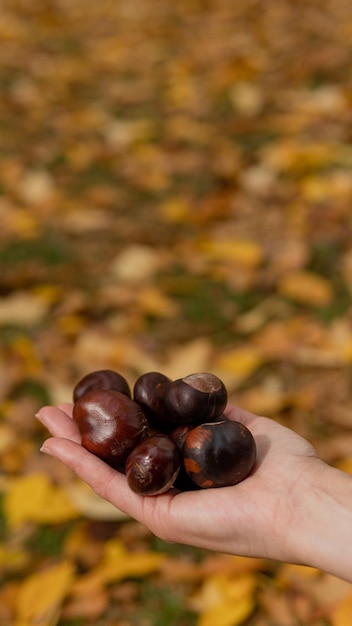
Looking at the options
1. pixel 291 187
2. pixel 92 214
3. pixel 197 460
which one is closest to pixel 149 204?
pixel 92 214

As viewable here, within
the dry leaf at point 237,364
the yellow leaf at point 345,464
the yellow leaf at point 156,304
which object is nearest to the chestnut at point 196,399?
the yellow leaf at point 345,464

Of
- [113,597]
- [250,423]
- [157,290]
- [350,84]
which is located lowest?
[113,597]

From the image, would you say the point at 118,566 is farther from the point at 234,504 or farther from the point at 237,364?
the point at 237,364

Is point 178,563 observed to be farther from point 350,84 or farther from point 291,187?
point 350,84

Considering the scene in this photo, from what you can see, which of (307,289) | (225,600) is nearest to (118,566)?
(225,600)

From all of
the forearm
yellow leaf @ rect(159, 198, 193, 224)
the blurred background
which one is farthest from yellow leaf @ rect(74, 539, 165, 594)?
yellow leaf @ rect(159, 198, 193, 224)

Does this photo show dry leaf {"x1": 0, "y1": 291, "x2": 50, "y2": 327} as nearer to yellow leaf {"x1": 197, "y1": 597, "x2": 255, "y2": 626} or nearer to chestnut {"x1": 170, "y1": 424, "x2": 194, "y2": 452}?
chestnut {"x1": 170, "y1": 424, "x2": 194, "y2": 452}
